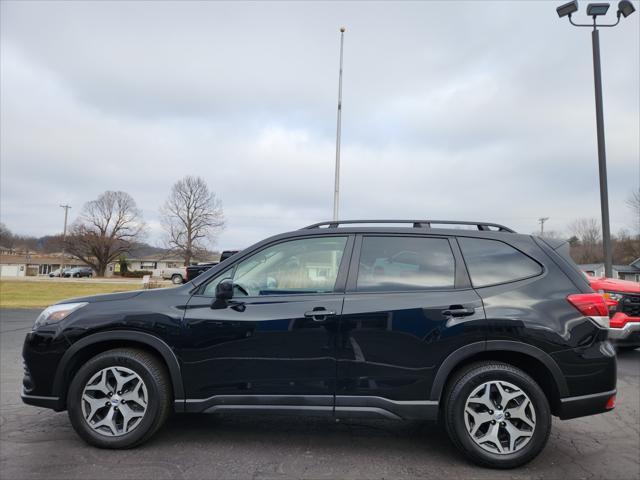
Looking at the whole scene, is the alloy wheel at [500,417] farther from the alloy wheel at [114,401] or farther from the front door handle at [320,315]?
the alloy wheel at [114,401]

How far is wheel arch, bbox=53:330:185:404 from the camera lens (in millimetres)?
3428

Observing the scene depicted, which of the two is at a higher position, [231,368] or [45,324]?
[45,324]

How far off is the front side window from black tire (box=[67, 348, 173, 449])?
0.76 metres

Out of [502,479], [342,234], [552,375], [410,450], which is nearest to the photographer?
[502,479]

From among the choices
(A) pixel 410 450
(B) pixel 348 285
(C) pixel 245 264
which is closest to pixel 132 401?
(C) pixel 245 264

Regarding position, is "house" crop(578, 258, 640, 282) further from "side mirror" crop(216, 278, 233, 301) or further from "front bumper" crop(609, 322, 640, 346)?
"side mirror" crop(216, 278, 233, 301)

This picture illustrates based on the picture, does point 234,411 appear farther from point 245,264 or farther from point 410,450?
point 410,450

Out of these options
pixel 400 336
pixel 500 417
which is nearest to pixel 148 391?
pixel 400 336

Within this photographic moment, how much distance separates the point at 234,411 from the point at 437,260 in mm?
2049

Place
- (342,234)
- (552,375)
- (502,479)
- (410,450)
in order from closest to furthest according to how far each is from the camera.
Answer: (502,479), (552,375), (410,450), (342,234)

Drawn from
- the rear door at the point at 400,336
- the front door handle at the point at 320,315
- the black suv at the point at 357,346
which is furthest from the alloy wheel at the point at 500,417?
the front door handle at the point at 320,315

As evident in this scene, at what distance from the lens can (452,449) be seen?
3.55 m

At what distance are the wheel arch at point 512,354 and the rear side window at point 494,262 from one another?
0.50 meters

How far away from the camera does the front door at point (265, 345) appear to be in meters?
3.35
